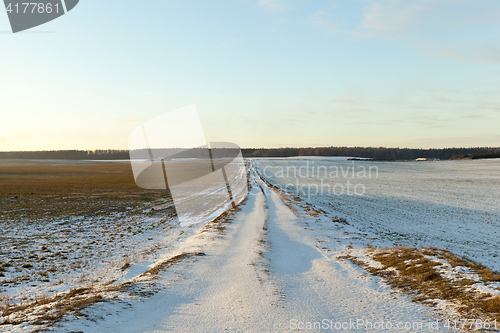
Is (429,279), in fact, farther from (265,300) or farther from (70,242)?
(70,242)

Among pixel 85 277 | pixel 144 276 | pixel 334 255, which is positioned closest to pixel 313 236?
pixel 334 255

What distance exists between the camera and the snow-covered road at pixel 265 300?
588 cm

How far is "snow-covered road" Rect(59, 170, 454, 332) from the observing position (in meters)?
5.88

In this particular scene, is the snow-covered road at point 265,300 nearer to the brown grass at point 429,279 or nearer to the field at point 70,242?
the brown grass at point 429,279

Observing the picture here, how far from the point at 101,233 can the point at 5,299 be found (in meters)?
7.79

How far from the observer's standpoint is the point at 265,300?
6992mm

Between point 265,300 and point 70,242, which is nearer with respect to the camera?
point 265,300

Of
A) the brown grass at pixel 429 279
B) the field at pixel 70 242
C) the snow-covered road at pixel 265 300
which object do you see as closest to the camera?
the snow-covered road at pixel 265 300

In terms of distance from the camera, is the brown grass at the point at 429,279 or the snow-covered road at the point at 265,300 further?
the brown grass at the point at 429,279

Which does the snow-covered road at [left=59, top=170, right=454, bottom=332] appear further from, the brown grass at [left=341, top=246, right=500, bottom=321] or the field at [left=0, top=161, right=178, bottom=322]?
the field at [left=0, top=161, right=178, bottom=322]

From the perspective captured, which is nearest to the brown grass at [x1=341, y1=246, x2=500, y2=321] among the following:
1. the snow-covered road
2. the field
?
the snow-covered road

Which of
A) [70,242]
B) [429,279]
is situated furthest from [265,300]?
[70,242]

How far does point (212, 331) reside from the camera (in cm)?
567

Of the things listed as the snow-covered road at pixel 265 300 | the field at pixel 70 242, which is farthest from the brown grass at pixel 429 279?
the field at pixel 70 242
